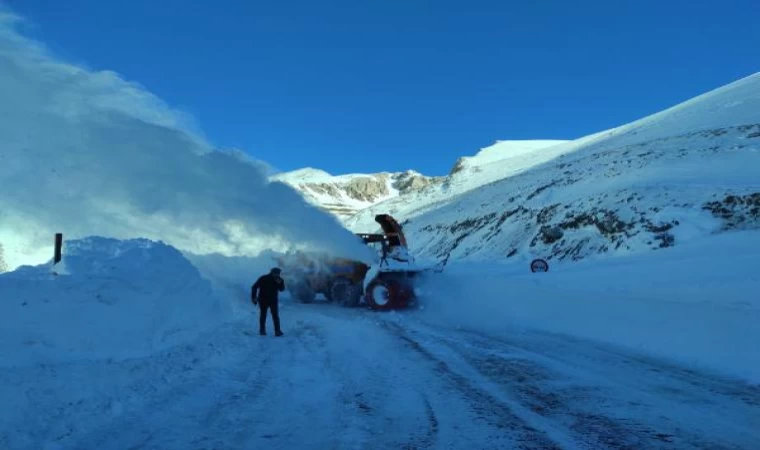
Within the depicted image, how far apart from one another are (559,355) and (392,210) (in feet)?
297

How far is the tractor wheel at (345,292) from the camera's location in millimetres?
19062

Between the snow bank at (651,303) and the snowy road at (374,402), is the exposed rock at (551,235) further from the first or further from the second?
the snowy road at (374,402)

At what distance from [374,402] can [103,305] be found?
559 centimetres

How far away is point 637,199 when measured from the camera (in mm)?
28734

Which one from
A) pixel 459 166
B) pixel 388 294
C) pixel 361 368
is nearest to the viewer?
pixel 361 368

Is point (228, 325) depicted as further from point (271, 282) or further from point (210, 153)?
point (210, 153)

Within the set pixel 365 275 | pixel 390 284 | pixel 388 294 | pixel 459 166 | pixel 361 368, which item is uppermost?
pixel 459 166

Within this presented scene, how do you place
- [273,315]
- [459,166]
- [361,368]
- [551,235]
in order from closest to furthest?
[361,368] → [273,315] → [551,235] → [459,166]

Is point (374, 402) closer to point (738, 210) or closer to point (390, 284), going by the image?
point (390, 284)

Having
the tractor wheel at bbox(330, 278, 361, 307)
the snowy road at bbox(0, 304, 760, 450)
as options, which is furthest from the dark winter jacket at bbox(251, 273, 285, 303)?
the tractor wheel at bbox(330, 278, 361, 307)

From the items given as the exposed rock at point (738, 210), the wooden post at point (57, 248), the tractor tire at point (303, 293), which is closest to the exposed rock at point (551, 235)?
the exposed rock at point (738, 210)

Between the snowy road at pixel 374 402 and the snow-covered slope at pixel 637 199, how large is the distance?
697 inches

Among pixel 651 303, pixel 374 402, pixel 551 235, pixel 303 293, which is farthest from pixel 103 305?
pixel 551 235

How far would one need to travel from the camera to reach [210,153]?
18.9 metres
